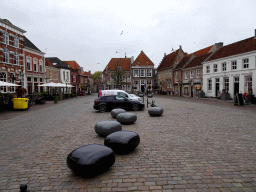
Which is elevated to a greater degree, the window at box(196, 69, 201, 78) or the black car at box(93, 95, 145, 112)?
the window at box(196, 69, 201, 78)

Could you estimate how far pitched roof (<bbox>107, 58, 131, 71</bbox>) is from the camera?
58.5 m

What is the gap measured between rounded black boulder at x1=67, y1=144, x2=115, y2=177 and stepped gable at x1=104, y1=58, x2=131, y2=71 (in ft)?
180

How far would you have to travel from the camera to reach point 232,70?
85.4 ft

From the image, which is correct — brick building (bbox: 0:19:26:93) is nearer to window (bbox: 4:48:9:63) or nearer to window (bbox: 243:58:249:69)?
window (bbox: 4:48:9:63)

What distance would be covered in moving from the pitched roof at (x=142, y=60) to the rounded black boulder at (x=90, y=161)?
5336 cm

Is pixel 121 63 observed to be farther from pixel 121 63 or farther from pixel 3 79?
pixel 3 79

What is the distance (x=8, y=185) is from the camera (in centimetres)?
351

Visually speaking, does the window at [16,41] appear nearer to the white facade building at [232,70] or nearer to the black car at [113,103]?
the black car at [113,103]

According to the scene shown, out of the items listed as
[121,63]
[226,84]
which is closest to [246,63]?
[226,84]

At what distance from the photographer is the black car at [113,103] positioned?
1443 cm

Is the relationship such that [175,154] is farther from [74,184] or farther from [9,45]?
[9,45]

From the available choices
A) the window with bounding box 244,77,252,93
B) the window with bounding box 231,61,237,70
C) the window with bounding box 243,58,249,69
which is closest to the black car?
the window with bounding box 244,77,252,93

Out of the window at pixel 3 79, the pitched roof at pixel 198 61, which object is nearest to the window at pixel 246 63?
the pitched roof at pixel 198 61

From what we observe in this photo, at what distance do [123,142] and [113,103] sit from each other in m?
9.74
